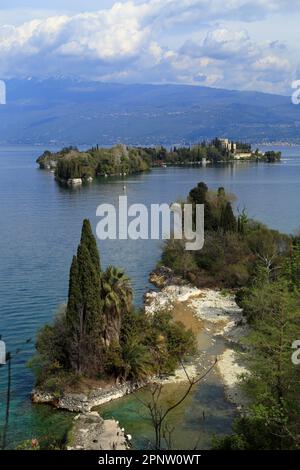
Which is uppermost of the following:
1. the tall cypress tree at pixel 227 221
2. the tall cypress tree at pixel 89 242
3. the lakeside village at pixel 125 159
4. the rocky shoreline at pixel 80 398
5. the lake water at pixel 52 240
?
the lakeside village at pixel 125 159

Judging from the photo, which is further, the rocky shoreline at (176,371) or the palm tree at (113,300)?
the palm tree at (113,300)

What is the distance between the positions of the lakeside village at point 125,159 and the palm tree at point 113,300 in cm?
7217

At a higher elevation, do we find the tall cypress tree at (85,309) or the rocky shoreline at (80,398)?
the tall cypress tree at (85,309)

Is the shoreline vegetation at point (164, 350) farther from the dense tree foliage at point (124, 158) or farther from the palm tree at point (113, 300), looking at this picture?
the dense tree foliage at point (124, 158)

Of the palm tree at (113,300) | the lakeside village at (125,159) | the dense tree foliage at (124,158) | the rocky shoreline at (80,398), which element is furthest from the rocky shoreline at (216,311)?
the dense tree foliage at (124,158)

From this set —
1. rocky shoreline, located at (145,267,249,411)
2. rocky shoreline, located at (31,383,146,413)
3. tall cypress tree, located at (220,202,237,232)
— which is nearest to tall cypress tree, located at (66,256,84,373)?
rocky shoreline, located at (31,383,146,413)

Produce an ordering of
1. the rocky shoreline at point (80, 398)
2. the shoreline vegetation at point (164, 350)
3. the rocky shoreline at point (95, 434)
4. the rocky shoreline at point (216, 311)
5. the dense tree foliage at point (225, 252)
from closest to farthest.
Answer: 1. the shoreline vegetation at point (164, 350)
2. the rocky shoreline at point (95, 434)
3. the rocky shoreline at point (80, 398)
4. the rocky shoreline at point (216, 311)
5. the dense tree foliage at point (225, 252)

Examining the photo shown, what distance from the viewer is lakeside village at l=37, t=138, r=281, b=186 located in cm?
9669

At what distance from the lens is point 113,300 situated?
19.4 meters

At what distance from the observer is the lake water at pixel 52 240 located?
786 inches

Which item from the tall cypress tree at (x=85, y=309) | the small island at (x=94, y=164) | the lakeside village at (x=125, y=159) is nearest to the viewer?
the tall cypress tree at (x=85, y=309)
